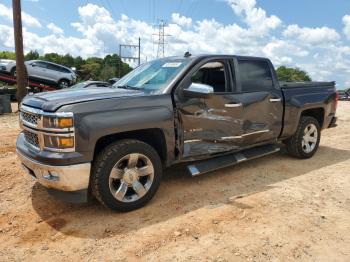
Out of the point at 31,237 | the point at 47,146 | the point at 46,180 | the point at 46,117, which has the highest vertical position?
the point at 46,117

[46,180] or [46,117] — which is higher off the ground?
[46,117]

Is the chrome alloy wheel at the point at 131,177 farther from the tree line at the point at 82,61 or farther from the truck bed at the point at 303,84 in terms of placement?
the tree line at the point at 82,61

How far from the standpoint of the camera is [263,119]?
18.4 ft

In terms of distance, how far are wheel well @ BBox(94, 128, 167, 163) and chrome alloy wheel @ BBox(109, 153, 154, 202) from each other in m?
0.28

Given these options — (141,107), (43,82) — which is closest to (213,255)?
(141,107)

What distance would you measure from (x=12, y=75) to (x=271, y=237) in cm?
1966

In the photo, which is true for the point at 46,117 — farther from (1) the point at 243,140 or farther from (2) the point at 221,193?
(1) the point at 243,140

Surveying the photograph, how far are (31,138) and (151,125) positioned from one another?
4.57 ft

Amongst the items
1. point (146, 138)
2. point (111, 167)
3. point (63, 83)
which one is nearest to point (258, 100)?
point (146, 138)

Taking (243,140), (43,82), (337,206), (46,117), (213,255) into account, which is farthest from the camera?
(43,82)

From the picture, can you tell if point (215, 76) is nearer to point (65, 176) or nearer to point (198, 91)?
point (198, 91)

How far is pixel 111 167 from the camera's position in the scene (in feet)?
13.1

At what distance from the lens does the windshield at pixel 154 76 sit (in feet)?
15.4

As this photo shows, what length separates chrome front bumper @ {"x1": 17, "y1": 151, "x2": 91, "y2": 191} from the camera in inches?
147
